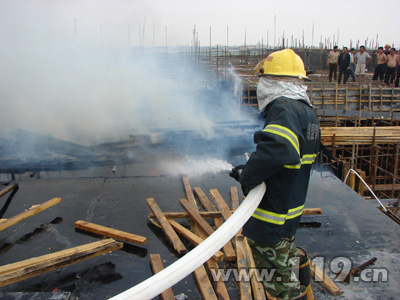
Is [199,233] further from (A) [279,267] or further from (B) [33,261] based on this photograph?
(B) [33,261]

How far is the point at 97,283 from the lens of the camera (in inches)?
114

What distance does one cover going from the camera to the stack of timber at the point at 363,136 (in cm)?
934

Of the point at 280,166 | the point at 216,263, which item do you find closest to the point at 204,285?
the point at 216,263

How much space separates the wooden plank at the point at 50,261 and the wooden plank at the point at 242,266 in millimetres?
1163

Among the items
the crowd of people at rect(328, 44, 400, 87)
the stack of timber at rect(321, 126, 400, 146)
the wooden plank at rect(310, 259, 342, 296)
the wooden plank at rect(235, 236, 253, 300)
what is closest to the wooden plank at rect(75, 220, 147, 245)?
the wooden plank at rect(235, 236, 253, 300)

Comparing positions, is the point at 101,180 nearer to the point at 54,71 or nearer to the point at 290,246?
the point at 290,246

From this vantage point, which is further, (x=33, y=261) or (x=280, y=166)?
(x=33, y=261)

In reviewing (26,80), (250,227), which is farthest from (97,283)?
(26,80)

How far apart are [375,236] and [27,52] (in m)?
10.7

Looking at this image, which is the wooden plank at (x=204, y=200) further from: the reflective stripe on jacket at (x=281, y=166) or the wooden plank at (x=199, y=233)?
the reflective stripe on jacket at (x=281, y=166)

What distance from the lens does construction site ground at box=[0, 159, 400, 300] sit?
286 cm

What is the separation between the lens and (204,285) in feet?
9.07

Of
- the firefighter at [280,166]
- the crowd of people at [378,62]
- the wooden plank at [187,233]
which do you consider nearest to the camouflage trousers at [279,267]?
the firefighter at [280,166]

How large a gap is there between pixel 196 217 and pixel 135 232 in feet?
2.32
